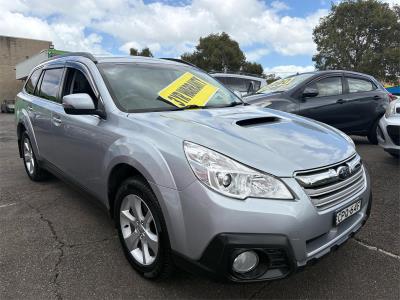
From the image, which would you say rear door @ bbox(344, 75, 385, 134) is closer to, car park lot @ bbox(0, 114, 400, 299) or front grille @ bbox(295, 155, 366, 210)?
car park lot @ bbox(0, 114, 400, 299)

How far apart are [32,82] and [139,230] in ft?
11.6

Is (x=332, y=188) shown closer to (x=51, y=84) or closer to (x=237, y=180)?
(x=237, y=180)

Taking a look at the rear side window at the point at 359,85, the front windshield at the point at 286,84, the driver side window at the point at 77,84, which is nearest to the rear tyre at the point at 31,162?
the driver side window at the point at 77,84

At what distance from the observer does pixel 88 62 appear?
3.48 metres

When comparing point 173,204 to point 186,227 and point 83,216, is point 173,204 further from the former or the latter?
point 83,216

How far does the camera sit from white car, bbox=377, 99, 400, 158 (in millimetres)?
5145

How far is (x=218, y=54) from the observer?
37.1 meters

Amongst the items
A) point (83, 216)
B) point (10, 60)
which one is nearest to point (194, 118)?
point (83, 216)

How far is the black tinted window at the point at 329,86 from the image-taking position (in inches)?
276

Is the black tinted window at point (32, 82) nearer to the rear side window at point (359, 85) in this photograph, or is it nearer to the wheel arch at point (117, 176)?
the wheel arch at point (117, 176)

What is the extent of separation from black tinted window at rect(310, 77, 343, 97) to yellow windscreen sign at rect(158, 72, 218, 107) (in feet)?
12.4

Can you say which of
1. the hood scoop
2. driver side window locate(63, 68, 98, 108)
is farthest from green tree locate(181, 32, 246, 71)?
the hood scoop

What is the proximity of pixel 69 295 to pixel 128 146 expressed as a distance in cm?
107

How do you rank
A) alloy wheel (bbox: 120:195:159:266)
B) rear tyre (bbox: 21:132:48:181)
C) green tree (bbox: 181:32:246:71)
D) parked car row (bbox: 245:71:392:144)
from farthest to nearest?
green tree (bbox: 181:32:246:71), parked car row (bbox: 245:71:392:144), rear tyre (bbox: 21:132:48:181), alloy wheel (bbox: 120:195:159:266)
